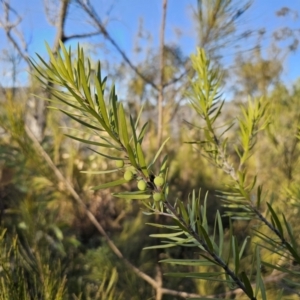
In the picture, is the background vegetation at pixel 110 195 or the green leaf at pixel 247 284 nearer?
the green leaf at pixel 247 284

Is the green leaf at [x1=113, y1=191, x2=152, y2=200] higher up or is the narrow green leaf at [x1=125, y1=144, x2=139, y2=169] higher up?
the narrow green leaf at [x1=125, y1=144, x2=139, y2=169]

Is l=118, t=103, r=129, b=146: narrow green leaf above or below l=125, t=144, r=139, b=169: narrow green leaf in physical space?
above

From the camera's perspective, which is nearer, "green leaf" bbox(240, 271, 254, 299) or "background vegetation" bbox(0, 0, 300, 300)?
"green leaf" bbox(240, 271, 254, 299)

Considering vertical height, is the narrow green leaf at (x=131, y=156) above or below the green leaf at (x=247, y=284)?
above

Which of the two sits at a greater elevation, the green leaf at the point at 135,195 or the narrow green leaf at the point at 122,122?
the narrow green leaf at the point at 122,122

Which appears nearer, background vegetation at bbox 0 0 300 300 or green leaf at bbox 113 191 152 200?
green leaf at bbox 113 191 152 200

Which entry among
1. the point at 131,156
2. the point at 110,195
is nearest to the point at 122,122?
the point at 131,156

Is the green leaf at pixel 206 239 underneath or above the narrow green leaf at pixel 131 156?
underneath

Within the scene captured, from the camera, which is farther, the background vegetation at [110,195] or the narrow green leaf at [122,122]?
the background vegetation at [110,195]

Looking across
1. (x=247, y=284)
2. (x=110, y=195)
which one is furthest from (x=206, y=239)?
(x=110, y=195)

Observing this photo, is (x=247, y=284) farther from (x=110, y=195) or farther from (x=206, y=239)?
(x=110, y=195)

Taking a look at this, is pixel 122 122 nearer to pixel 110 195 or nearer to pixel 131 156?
pixel 131 156

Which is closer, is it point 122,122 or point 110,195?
point 122,122

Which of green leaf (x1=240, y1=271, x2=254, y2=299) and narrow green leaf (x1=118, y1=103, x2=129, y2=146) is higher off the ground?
narrow green leaf (x1=118, y1=103, x2=129, y2=146)
